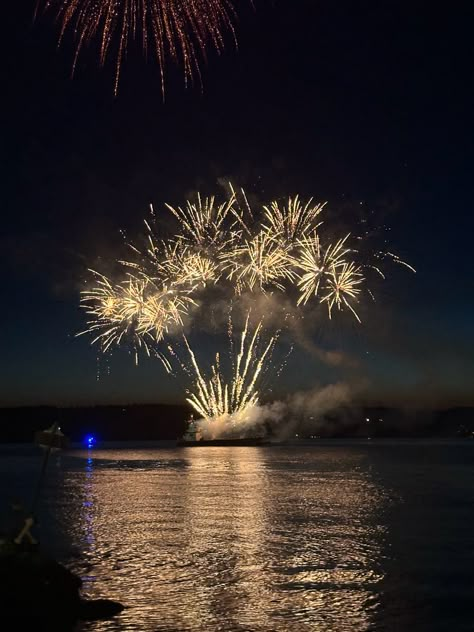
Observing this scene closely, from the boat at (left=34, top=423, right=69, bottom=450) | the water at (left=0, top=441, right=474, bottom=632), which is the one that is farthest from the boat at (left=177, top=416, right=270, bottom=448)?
the boat at (left=34, top=423, right=69, bottom=450)

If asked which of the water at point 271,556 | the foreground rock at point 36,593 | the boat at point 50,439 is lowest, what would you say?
the water at point 271,556

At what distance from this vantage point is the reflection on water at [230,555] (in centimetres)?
1485

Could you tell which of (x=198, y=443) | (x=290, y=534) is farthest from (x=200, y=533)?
(x=198, y=443)

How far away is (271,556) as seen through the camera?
2159 cm

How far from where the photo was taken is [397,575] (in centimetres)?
1914

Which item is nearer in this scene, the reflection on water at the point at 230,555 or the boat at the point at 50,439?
the reflection on water at the point at 230,555

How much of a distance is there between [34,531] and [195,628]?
15.3 m

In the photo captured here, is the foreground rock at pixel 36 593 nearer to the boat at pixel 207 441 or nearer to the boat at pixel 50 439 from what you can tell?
the boat at pixel 50 439

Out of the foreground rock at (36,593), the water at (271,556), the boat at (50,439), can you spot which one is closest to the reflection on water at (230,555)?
the water at (271,556)

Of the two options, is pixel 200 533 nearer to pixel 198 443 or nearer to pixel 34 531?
pixel 34 531

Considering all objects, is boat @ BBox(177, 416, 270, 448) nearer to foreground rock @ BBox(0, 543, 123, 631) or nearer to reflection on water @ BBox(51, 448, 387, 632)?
reflection on water @ BBox(51, 448, 387, 632)

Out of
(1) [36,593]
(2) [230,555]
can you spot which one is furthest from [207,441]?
(1) [36,593]

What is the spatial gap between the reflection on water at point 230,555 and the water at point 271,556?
0.04m

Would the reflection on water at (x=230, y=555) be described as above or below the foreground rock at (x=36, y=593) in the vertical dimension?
below
